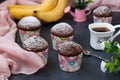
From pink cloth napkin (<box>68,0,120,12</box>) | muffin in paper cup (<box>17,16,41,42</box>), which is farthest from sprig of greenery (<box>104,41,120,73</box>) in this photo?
pink cloth napkin (<box>68,0,120,12</box>)

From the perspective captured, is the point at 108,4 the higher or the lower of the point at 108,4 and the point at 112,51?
the lower

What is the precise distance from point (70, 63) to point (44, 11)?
0.36 meters

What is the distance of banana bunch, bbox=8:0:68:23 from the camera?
943mm

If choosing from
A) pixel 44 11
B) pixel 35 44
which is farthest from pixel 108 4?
pixel 35 44

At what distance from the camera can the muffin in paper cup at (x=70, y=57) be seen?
0.65m

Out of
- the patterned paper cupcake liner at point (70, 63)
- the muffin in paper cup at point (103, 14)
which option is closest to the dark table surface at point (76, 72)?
the patterned paper cupcake liner at point (70, 63)

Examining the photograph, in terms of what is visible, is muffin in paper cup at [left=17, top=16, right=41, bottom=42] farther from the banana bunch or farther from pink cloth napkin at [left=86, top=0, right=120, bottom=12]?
pink cloth napkin at [left=86, top=0, right=120, bottom=12]

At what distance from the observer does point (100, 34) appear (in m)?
0.74

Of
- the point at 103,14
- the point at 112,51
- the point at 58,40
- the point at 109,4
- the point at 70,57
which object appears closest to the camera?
the point at 112,51

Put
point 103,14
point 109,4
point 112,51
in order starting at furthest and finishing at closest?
point 109,4 → point 103,14 → point 112,51

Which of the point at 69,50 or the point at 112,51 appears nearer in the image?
the point at 112,51

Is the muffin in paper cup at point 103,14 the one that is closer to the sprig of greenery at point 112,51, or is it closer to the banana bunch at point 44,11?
the banana bunch at point 44,11

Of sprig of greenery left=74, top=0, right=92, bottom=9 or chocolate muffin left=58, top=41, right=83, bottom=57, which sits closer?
chocolate muffin left=58, top=41, right=83, bottom=57

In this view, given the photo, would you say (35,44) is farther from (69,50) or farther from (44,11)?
(44,11)
